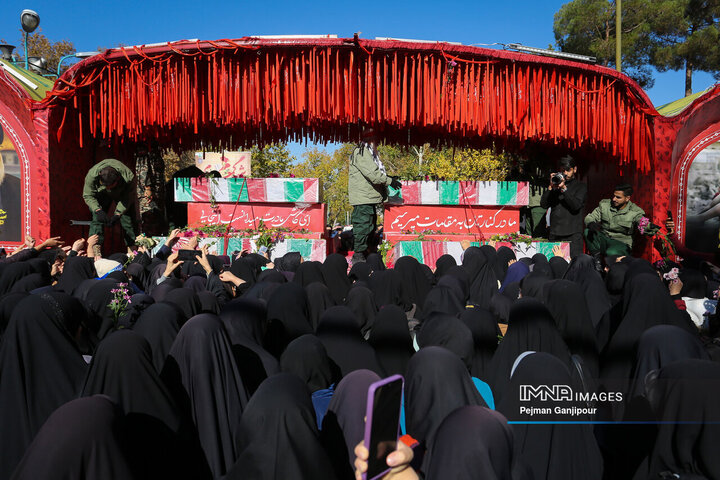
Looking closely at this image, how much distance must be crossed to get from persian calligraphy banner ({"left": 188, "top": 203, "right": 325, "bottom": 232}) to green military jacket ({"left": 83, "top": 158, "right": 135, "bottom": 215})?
2.94 ft

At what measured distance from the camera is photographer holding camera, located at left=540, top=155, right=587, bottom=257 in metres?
7.27

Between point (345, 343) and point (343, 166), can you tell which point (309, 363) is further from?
point (343, 166)

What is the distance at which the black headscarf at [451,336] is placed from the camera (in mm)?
2650

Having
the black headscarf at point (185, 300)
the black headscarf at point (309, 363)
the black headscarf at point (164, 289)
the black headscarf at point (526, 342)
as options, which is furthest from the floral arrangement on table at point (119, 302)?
the black headscarf at point (526, 342)

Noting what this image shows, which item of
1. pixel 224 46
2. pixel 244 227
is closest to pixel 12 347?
pixel 224 46

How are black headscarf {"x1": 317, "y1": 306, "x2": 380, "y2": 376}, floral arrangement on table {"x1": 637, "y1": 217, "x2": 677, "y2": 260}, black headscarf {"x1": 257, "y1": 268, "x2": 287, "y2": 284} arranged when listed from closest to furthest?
black headscarf {"x1": 317, "y1": 306, "x2": 380, "y2": 376}
black headscarf {"x1": 257, "y1": 268, "x2": 287, "y2": 284}
floral arrangement on table {"x1": 637, "y1": 217, "x2": 677, "y2": 260}

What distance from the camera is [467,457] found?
1421mm

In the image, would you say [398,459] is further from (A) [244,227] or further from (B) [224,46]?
(A) [244,227]

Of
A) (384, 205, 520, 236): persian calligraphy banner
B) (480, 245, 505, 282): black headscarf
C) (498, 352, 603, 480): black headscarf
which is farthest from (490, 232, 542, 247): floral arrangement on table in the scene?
(498, 352, 603, 480): black headscarf

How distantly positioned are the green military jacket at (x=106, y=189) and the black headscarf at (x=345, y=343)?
5263mm

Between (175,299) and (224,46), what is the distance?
3.88 m

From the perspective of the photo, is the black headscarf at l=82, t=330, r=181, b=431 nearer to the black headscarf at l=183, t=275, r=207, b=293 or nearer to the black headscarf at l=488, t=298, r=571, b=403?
the black headscarf at l=488, t=298, r=571, b=403

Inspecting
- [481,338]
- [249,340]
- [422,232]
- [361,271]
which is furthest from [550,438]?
[422,232]

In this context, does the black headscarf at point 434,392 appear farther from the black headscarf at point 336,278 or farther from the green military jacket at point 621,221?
the green military jacket at point 621,221
